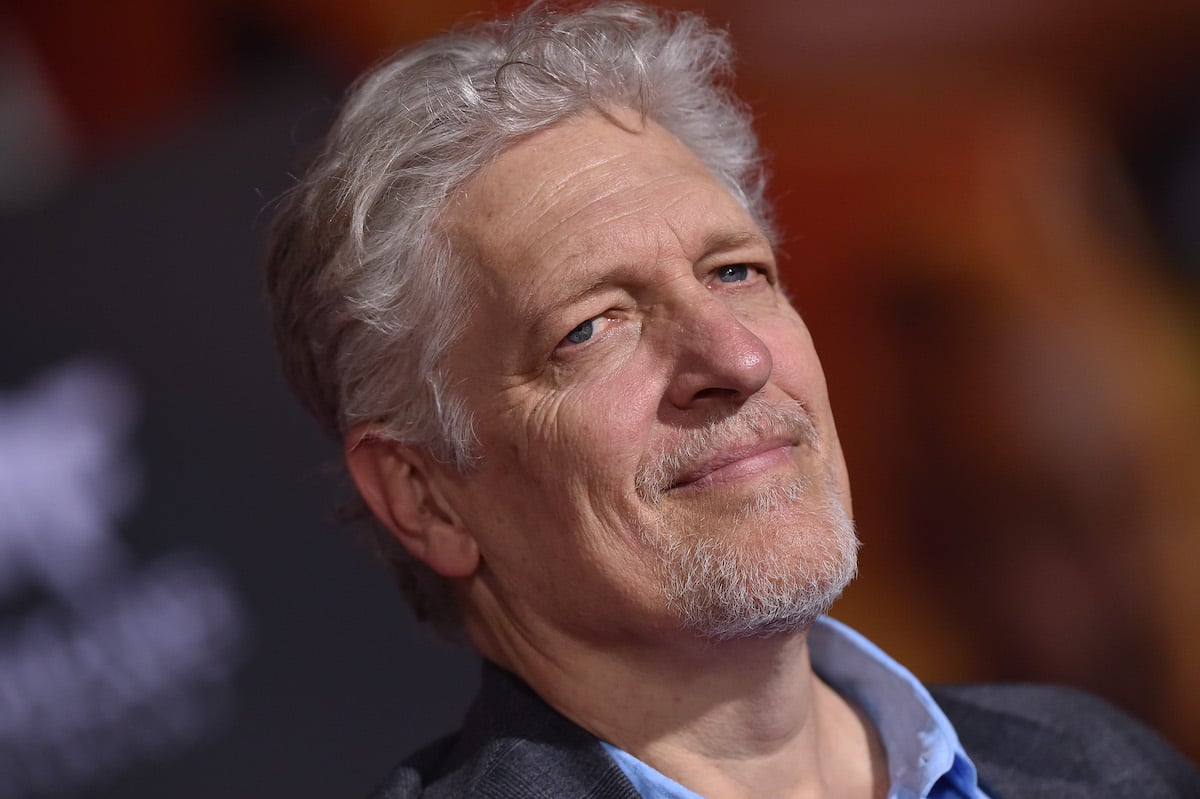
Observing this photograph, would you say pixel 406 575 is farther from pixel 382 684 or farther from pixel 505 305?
pixel 382 684

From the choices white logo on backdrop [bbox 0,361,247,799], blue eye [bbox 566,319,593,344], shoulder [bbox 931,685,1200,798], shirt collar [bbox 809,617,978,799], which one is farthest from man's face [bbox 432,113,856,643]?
white logo on backdrop [bbox 0,361,247,799]

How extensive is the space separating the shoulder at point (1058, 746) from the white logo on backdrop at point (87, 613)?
1315 mm

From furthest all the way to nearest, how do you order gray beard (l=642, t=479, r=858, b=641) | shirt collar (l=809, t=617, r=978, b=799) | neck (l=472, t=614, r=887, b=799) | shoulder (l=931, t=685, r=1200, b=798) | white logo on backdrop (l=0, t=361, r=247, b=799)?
white logo on backdrop (l=0, t=361, r=247, b=799) < shoulder (l=931, t=685, r=1200, b=798) < shirt collar (l=809, t=617, r=978, b=799) < neck (l=472, t=614, r=887, b=799) < gray beard (l=642, t=479, r=858, b=641)

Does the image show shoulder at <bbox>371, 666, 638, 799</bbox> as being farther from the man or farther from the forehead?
the forehead

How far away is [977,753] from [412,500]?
0.85 meters

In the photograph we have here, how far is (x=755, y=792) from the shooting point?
1.52 m

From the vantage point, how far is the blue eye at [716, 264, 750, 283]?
1.59 m

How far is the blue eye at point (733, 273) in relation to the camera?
1592 mm

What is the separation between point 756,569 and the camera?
1.37m

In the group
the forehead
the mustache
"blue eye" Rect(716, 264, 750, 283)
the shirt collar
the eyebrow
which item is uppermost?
the forehead

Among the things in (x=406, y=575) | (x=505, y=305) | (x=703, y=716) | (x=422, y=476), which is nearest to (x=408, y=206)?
(x=505, y=305)

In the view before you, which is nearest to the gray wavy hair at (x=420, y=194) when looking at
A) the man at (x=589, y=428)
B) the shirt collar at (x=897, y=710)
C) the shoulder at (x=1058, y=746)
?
the man at (x=589, y=428)

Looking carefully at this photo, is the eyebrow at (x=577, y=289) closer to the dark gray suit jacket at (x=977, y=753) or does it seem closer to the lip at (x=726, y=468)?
the lip at (x=726, y=468)

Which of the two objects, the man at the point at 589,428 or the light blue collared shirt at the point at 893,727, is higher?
the man at the point at 589,428
